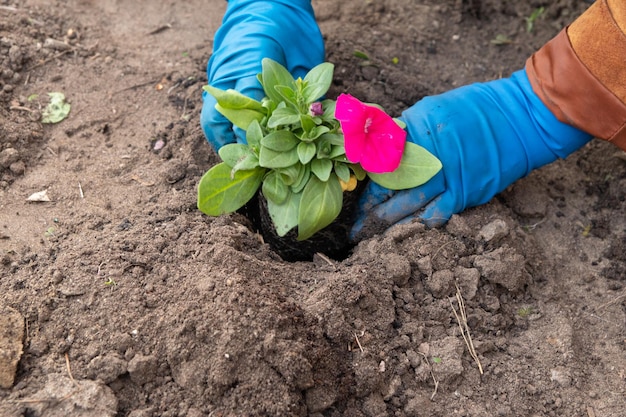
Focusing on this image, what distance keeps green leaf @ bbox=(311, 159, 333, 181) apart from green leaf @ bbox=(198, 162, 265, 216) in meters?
0.17

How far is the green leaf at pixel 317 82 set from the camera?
1.90 m

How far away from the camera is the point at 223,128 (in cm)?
209

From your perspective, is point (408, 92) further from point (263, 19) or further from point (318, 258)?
point (318, 258)

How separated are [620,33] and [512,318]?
3.06 feet

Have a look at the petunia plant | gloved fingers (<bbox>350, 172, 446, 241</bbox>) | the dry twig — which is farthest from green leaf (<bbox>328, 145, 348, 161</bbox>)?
the dry twig

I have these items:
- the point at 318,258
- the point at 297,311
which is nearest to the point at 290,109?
the point at 318,258

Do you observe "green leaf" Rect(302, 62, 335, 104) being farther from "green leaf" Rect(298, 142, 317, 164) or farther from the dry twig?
the dry twig

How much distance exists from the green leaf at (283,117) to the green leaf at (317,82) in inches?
2.6

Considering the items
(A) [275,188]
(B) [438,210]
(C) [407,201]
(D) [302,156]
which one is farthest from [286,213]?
(B) [438,210]

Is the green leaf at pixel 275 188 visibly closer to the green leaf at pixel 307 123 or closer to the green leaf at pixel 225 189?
the green leaf at pixel 225 189

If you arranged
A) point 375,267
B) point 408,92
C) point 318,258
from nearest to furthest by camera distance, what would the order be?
point 375,267
point 318,258
point 408,92

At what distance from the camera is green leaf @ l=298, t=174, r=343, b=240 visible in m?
1.86

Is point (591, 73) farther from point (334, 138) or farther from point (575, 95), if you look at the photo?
point (334, 138)

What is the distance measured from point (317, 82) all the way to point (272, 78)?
0.47ft
